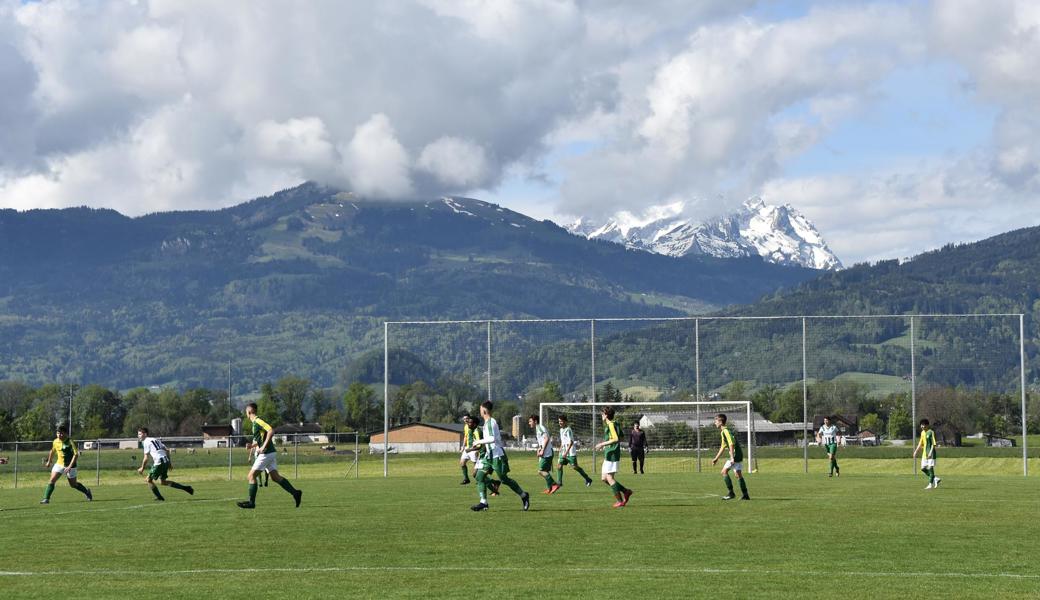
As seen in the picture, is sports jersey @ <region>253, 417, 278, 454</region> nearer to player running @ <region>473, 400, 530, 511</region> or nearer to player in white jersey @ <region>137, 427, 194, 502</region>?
player running @ <region>473, 400, 530, 511</region>

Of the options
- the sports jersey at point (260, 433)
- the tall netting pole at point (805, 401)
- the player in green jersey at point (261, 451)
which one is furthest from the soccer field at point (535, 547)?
the tall netting pole at point (805, 401)

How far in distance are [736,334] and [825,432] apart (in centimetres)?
1589

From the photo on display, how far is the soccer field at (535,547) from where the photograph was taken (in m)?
17.2

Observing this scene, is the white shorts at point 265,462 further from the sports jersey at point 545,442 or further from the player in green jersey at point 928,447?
the player in green jersey at point 928,447

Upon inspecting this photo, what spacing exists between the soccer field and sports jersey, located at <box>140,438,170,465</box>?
1.13m

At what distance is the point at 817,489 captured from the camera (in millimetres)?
38625

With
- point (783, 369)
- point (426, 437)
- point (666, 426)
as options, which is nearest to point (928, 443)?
point (666, 426)

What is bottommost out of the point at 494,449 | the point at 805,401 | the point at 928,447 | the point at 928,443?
the point at 928,447

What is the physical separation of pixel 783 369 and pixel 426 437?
1837 centimetres

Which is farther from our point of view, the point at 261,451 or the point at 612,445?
the point at 612,445

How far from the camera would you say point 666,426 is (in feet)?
201

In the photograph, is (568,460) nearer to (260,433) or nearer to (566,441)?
(566,441)

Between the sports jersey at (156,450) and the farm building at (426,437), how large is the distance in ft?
102

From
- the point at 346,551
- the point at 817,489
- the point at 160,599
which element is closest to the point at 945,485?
the point at 817,489
